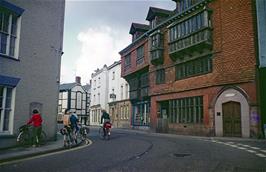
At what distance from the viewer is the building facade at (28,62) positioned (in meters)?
12.3

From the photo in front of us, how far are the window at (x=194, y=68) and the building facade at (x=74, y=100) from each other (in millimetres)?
32480

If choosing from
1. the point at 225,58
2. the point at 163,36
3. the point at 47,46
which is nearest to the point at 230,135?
the point at 225,58

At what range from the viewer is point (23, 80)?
13.2 meters

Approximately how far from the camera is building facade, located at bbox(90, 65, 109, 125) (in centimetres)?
4675

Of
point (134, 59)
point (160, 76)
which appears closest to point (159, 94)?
point (160, 76)

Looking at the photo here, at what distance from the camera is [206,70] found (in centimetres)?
2212

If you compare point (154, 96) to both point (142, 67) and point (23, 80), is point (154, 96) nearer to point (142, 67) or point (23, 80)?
point (142, 67)

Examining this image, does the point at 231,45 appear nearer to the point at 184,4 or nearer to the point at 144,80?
the point at 184,4

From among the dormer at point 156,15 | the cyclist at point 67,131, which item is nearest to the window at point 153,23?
the dormer at point 156,15

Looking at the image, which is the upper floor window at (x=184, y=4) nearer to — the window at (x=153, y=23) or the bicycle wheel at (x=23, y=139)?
the window at (x=153, y=23)

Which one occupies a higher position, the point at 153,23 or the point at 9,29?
the point at 153,23

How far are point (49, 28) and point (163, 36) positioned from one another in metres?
15.0

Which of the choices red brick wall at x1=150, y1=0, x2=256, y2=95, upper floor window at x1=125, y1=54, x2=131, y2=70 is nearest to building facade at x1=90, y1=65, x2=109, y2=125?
upper floor window at x1=125, y1=54, x2=131, y2=70

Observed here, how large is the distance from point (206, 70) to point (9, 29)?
50.9ft
